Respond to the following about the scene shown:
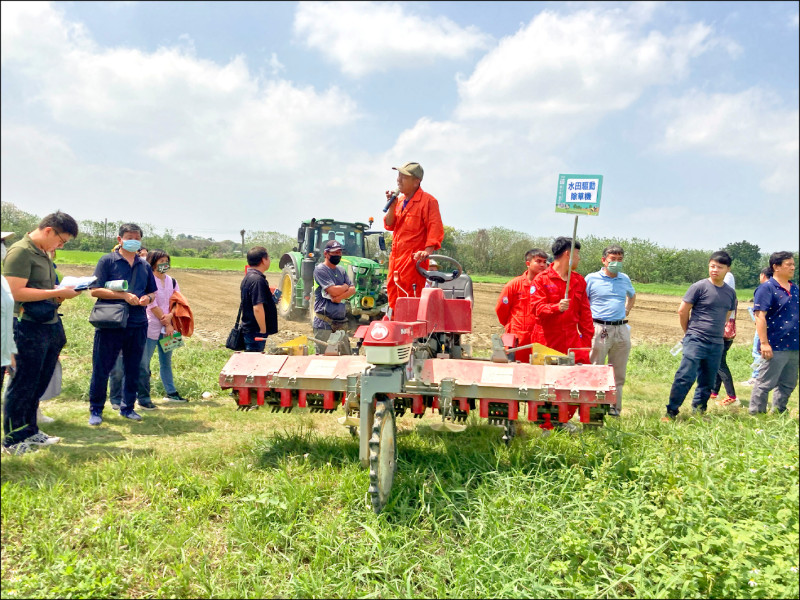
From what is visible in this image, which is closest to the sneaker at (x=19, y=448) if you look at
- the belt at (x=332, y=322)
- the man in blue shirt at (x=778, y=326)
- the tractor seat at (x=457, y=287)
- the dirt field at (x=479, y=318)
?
the belt at (x=332, y=322)

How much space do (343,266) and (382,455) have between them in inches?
320

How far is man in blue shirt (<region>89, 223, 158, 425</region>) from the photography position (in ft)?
16.5

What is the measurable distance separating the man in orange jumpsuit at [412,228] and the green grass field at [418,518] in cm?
156

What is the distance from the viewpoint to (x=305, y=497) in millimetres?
3514

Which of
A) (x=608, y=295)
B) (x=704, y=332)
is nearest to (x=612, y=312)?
(x=608, y=295)

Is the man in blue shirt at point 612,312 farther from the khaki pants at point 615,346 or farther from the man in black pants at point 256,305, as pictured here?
the man in black pants at point 256,305

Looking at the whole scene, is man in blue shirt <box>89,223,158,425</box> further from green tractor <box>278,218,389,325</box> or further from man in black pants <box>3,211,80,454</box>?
green tractor <box>278,218,389,325</box>

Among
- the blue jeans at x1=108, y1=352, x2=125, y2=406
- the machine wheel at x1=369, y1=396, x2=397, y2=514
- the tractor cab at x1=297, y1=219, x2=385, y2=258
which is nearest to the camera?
the machine wheel at x1=369, y1=396, x2=397, y2=514

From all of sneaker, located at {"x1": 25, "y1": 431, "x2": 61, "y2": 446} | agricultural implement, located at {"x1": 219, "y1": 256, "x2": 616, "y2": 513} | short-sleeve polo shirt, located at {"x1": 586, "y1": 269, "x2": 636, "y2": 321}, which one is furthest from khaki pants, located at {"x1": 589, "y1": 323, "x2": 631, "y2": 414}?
sneaker, located at {"x1": 25, "y1": 431, "x2": 61, "y2": 446}

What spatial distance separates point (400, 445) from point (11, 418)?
9.58 ft

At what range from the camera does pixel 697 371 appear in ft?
17.7

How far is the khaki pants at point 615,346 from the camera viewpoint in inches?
222

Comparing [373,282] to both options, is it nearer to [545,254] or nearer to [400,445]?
[545,254]

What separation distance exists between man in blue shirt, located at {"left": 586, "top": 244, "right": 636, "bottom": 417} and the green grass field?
1308mm
